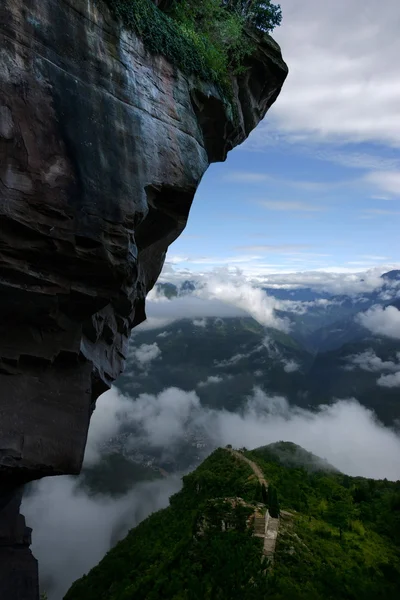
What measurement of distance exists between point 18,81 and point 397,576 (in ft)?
52.4

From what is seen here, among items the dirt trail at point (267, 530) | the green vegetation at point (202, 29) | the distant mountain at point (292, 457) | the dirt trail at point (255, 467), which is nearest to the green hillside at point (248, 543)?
the dirt trail at point (267, 530)

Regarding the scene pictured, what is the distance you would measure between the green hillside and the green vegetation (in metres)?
20.0

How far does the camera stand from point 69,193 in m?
13.0

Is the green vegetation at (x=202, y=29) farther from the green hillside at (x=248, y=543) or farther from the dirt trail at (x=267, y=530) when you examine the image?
the dirt trail at (x=267, y=530)

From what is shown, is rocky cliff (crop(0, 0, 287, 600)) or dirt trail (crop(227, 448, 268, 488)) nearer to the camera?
rocky cliff (crop(0, 0, 287, 600))

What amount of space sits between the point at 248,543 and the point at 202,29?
37.7 m

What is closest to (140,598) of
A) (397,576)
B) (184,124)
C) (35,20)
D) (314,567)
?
(314,567)

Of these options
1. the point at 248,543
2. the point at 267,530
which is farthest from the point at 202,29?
the point at 267,530

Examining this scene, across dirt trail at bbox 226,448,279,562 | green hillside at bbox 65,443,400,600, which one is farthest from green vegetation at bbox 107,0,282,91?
dirt trail at bbox 226,448,279,562

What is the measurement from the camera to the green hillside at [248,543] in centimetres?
2604

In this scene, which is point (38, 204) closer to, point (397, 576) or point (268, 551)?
point (397, 576)

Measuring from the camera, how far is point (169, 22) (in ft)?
58.6

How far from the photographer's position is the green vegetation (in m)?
16.8

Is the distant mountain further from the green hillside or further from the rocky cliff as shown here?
the rocky cliff
